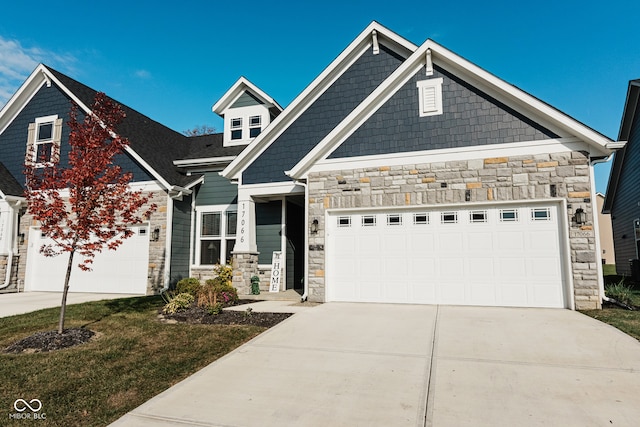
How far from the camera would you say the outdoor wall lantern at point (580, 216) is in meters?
8.10

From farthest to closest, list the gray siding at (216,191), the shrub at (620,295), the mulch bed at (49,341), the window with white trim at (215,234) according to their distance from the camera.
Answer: the gray siding at (216,191), the window with white trim at (215,234), the shrub at (620,295), the mulch bed at (49,341)

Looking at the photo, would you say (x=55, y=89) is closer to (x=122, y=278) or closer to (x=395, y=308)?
(x=122, y=278)

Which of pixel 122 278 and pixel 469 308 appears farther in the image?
pixel 122 278

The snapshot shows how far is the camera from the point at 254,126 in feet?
48.6

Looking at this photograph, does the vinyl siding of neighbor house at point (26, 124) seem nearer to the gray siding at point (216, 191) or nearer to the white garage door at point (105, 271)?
the white garage door at point (105, 271)

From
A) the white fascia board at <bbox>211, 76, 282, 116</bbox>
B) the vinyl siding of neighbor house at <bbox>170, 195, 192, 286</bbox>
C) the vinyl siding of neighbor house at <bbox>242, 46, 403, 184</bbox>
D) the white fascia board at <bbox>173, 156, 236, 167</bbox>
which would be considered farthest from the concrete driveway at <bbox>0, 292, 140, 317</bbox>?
the white fascia board at <bbox>211, 76, 282, 116</bbox>

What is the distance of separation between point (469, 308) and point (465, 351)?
357cm

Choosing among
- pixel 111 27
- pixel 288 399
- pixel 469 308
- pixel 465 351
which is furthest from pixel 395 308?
pixel 111 27

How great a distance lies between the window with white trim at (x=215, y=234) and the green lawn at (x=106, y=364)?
5.58 metres

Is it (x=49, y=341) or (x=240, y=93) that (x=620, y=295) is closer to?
(x=49, y=341)

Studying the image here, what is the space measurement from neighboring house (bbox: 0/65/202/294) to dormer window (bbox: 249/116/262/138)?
282 cm

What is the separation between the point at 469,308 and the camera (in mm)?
8391

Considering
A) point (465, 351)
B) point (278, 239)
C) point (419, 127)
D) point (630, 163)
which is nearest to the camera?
point (465, 351)

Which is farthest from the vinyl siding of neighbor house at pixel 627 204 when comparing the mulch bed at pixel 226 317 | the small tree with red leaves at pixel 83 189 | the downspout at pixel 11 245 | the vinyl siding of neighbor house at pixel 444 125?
the downspout at pixel 11 245
